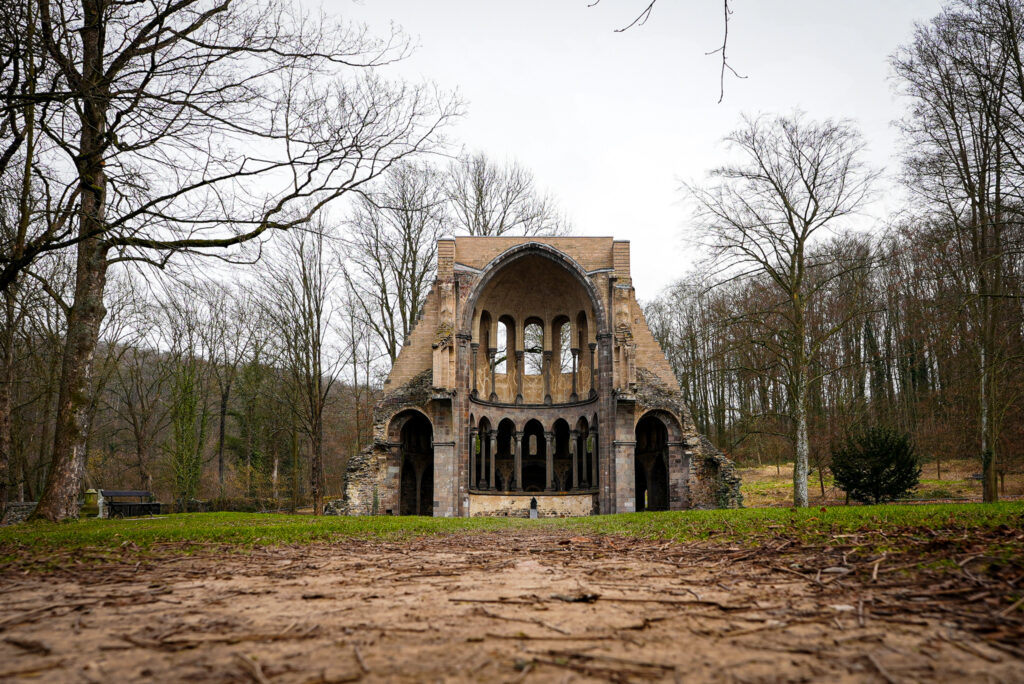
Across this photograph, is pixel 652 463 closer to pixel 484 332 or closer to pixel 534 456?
pixel 534 456

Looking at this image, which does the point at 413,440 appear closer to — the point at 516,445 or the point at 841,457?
the point at 516,445

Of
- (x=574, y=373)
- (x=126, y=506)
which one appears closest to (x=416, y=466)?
(x=574, y=373)

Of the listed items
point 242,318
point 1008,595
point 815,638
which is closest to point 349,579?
point 815,638

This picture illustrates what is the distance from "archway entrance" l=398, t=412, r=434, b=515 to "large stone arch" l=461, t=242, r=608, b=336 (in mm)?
4891

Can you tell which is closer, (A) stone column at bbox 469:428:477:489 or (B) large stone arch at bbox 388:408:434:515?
(B) large stone arch at bbox 388:408:434:515

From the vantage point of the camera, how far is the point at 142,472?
2992 cm

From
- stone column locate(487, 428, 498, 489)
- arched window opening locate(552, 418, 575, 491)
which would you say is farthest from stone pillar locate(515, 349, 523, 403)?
arched window opening locate(552, 418, 575, 491)

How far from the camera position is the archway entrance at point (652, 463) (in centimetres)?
2798

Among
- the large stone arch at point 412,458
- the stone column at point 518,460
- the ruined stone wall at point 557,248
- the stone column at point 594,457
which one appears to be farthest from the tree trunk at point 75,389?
the stone column at point 594,457

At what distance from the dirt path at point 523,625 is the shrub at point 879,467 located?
53.6ft

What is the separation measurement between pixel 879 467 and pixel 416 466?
664 inches

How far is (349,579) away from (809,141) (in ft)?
62.8

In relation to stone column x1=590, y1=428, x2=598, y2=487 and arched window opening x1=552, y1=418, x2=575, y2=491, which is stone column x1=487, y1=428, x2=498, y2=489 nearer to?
arched window opening x1=552, y1=418, x2=575, y2=491

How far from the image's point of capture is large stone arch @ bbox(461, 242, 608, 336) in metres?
25.8
